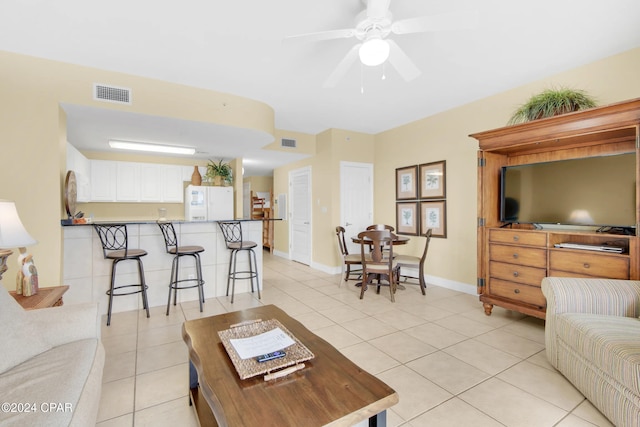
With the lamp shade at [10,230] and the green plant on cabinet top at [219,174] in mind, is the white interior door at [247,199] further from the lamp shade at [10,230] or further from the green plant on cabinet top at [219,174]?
the lamp shade at [10,230]

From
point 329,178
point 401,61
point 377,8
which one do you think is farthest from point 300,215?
point 377,8

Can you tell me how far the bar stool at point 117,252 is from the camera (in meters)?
3.09

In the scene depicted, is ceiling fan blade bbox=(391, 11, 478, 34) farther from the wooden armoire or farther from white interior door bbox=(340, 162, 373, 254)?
white interior door bbox=(340, 162, 373, 254)

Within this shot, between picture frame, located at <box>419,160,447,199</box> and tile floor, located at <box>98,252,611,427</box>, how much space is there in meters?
1.50

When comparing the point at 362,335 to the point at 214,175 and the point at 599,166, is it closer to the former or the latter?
the point at 599,166

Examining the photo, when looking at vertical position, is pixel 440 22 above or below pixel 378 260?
above

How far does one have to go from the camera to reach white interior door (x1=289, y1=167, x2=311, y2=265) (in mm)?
5996

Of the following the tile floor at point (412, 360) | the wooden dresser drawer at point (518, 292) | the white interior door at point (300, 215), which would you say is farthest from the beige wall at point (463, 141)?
the white interior door at point (300, 215)

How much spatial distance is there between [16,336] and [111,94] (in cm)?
255

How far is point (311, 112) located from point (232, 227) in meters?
2.04

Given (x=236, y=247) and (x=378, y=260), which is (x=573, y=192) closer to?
(x=378, y=260)

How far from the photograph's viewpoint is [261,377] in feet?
4.08

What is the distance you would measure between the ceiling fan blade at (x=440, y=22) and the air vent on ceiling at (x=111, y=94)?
110 inches

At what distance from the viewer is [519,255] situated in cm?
291
